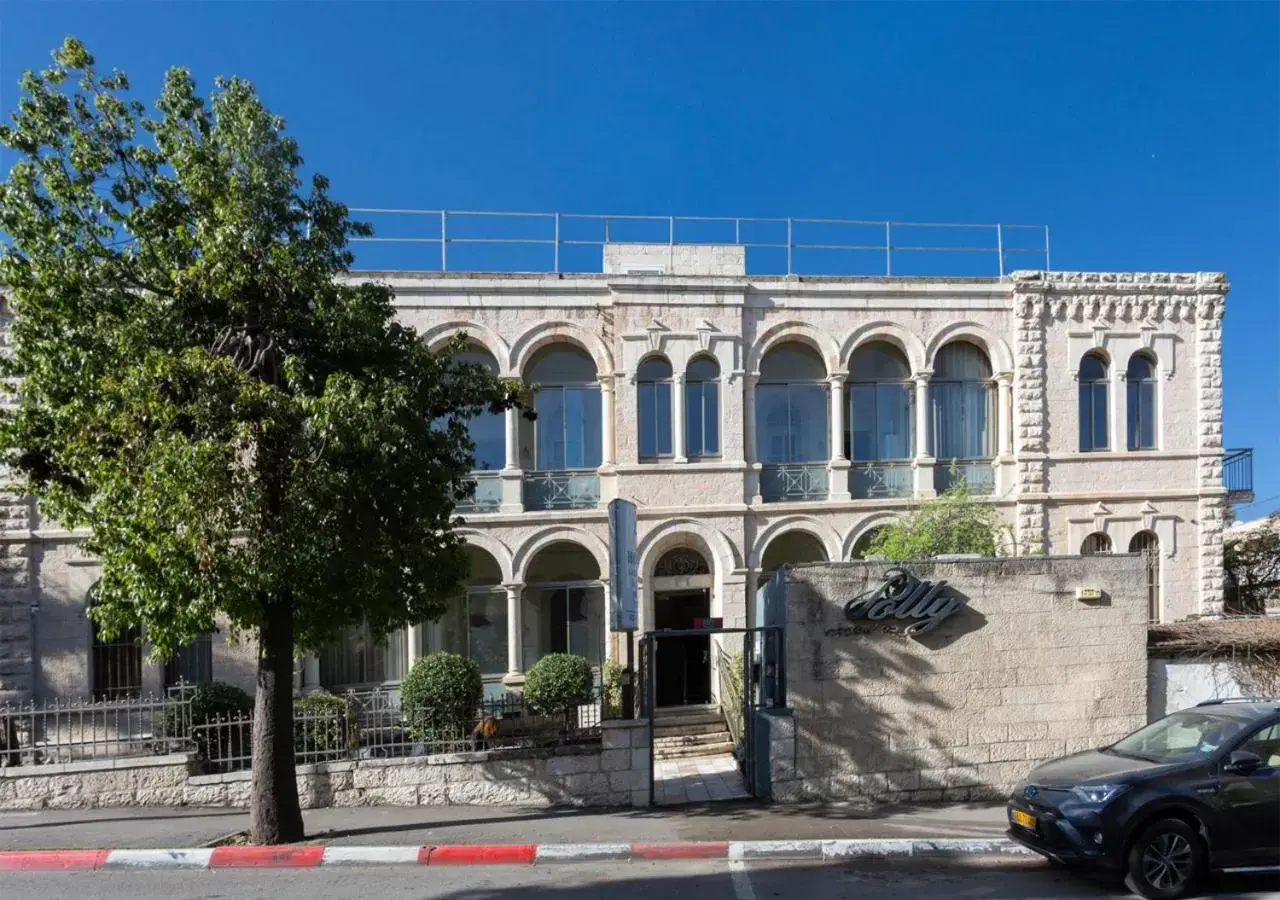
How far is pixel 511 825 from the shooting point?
8703mm

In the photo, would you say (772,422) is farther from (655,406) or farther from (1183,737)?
(1183,737)

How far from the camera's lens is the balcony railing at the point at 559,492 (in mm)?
15836

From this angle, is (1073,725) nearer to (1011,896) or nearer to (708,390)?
(1011,896)

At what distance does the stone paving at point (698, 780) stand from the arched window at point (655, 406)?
234 inches

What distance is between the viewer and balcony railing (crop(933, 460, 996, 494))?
54.1 feet

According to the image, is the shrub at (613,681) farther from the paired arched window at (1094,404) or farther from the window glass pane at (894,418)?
the paired arched window at (1094,404)

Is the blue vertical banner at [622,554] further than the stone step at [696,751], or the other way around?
the stone step at [696,751]

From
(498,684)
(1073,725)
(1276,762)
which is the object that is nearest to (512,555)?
(498,684)

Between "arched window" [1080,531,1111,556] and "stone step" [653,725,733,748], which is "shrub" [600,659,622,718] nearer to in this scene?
"stone step" [653,725,733,748]

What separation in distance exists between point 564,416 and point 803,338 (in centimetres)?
522

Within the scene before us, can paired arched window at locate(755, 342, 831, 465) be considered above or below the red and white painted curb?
above

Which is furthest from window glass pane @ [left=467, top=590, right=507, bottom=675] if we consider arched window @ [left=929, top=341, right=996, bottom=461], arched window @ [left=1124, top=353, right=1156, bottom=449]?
arched window @ [left=1124, top=353, right=1156, bottom=449]

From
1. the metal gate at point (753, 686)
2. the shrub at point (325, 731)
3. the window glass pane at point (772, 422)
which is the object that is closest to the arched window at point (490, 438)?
the window glass pane at point (772, 422)

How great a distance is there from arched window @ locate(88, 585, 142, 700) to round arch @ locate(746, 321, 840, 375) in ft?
42.9
